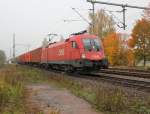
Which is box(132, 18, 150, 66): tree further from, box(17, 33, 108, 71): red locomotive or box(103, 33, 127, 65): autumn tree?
box(17, 33, 108, 71): red locomotive

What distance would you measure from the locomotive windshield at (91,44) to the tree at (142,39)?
3286cm

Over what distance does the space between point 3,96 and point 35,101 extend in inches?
53.3

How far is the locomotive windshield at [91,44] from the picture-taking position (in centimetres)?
2645

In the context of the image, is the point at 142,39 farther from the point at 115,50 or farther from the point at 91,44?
the point at 91,44

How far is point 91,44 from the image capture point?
87.9 ft

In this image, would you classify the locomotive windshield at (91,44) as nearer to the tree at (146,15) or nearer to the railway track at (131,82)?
the railway track at (131,82)

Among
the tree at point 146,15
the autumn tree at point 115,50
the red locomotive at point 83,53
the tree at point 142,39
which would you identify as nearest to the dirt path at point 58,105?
the red locomotive at point 83,53

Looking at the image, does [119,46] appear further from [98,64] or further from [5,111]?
[5,111]

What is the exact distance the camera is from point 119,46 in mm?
66375

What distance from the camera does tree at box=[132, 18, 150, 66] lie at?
195ft

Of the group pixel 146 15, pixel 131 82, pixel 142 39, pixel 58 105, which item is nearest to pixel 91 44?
pixel 131 82

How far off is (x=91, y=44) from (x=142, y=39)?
35.0m

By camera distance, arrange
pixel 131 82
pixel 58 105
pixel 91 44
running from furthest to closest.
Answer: pixel 91 44, pixel 131 82, pixel 58 105

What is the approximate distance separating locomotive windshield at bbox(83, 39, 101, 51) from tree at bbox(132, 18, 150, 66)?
32.9 m
